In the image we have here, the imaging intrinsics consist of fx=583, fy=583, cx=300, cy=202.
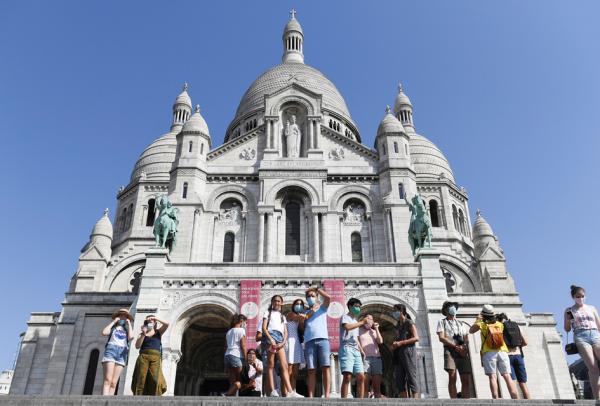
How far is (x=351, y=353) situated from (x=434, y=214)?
92.1 feet

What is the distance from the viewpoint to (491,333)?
39.5ft

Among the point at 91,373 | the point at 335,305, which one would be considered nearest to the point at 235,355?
the point at 335,305

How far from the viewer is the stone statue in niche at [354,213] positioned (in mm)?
29672

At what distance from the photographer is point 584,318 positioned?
1101cm

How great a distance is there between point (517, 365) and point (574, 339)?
1.51 meters

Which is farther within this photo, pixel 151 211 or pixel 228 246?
pixel 151 211

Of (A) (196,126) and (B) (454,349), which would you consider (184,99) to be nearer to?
(A) (196,126)

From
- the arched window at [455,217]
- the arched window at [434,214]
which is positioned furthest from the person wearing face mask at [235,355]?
the arched window at [455,217]

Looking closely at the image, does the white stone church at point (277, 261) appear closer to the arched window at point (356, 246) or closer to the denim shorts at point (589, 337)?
the arched window at point (356, 246)

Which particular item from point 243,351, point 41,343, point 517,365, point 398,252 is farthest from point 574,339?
point 41,343

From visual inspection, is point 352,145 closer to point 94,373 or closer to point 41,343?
point 94,373

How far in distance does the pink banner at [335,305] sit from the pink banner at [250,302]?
106 inches

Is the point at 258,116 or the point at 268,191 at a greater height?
the point at 258,116

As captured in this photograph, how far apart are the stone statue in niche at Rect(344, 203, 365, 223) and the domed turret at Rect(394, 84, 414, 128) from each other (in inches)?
734
